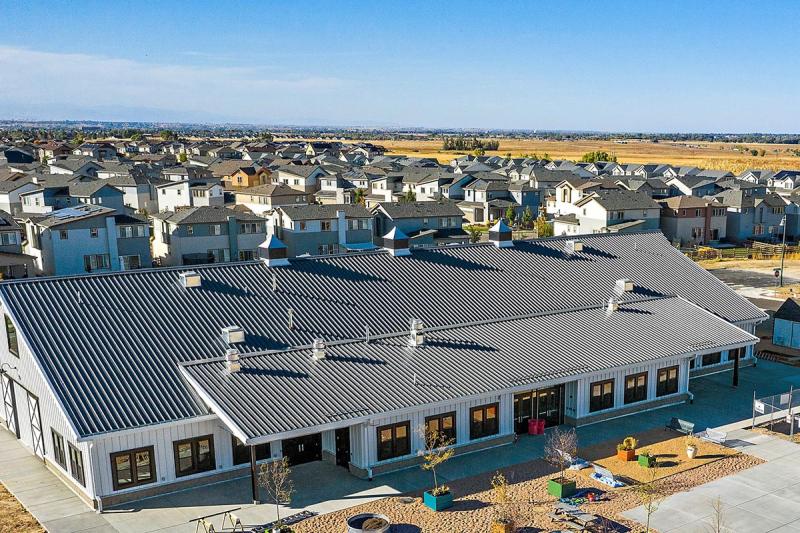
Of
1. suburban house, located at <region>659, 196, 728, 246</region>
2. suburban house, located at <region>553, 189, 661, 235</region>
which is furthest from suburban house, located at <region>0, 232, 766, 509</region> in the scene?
suburban house, located at <region>659, 196, 728, 246</region>

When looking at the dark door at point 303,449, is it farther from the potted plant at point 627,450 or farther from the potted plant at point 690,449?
the potted plant at point 690,449

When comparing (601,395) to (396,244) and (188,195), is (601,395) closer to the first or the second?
(396,244)

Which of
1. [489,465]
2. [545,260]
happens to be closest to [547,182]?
[545,260]

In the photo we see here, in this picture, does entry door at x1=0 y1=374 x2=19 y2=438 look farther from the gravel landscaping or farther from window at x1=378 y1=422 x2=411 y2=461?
window at x1=378 y1=422 x2=411 y2=461

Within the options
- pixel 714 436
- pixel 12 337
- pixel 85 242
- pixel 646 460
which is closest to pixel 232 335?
pixel 12 337

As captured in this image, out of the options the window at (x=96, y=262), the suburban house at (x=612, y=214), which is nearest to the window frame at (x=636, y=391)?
the window at (x=96, y=262)

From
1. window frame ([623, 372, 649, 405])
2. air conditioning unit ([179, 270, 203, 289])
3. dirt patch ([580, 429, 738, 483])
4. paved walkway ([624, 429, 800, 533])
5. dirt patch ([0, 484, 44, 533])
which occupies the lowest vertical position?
dirt patch ([580, 429, 738, 483])
